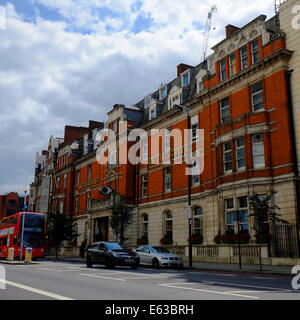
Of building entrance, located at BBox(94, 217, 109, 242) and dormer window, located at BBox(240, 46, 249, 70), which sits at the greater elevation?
dormer window, located at BBox(240, 46, 249, 70)

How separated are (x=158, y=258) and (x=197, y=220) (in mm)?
8937

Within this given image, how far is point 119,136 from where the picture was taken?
4047 centimetres

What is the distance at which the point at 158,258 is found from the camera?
21.6m

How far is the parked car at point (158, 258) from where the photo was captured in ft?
69.5

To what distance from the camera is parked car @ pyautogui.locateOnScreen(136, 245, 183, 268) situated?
21172 mm

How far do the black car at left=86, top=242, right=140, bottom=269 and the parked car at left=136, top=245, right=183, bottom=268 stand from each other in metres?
1.47

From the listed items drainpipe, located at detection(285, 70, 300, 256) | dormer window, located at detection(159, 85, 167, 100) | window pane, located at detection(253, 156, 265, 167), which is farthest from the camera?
dormer window, located at detection(159, 85, 167, 100)

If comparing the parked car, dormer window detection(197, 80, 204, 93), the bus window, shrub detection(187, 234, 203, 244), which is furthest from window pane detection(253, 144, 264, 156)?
the bus window

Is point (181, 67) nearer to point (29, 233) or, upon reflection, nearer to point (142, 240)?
point (142, 240)

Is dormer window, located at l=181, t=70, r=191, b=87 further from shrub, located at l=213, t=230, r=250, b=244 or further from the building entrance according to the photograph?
the building entrance

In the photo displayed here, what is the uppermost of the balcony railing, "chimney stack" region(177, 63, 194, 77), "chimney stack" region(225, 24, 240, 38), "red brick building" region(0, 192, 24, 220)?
"chimney stack" region(177, 63, 194, 77)

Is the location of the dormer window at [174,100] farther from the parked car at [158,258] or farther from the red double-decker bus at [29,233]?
the red double-decker bus at [29,233]

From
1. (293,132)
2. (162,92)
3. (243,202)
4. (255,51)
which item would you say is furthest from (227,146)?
(162,92)
